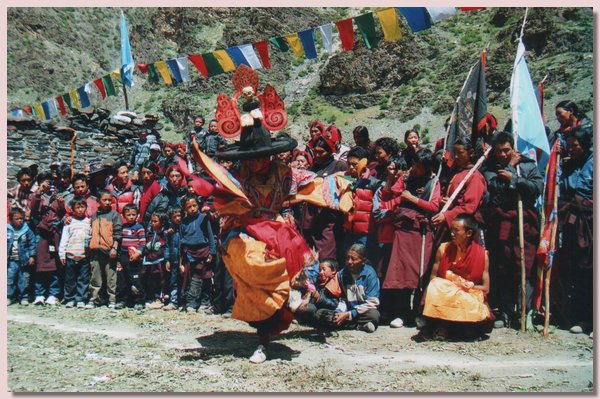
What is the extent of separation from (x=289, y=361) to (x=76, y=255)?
3983 millimetres

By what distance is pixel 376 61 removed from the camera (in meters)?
37.2

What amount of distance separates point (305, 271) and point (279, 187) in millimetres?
1010

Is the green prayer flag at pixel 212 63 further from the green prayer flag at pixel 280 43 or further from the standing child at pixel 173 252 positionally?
the standing child at pixel 173 252

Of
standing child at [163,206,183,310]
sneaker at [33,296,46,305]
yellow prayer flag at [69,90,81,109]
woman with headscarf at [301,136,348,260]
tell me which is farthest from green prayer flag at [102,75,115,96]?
woman with headscarf at [301,136,348,260]

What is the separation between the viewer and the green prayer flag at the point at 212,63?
31.8 feet

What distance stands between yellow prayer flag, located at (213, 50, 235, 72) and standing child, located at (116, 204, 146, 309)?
11.0 ft

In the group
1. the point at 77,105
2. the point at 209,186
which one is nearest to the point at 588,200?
the point at 209,186

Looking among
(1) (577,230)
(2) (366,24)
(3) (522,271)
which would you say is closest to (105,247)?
(2) (366,24)

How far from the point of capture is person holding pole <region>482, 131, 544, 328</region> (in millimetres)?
5762

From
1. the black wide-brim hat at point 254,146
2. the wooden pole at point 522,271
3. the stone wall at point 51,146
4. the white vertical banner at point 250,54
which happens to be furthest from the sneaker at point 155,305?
the stone wall at point 51,146

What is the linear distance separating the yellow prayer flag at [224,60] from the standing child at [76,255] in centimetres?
352

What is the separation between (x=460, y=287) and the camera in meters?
5.49

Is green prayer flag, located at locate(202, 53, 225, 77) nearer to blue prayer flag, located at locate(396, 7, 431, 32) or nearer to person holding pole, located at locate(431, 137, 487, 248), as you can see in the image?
blue prayer flag, located at locate(396, 7, 431, 32)

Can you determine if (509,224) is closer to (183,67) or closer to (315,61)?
(183,67)
